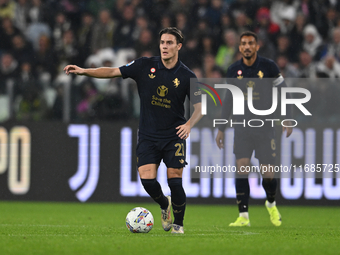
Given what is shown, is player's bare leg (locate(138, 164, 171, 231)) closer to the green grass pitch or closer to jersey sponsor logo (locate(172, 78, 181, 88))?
the green grass pitch

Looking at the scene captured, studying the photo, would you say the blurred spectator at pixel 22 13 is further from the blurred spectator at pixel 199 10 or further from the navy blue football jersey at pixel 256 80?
the navy blue football jersey at pixel 256 80

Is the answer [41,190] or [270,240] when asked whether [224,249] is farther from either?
[41,190]

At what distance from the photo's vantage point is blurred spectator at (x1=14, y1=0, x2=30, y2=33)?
46.0 ft

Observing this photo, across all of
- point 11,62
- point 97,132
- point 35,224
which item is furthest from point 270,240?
point 11,62

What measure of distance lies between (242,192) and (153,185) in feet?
6.32

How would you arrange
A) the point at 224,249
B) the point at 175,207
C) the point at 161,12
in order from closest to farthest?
1. the point at 224,249
2. the point at 175,207
3. the point at 161,12

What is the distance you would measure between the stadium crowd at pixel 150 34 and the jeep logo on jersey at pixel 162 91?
4948 mm

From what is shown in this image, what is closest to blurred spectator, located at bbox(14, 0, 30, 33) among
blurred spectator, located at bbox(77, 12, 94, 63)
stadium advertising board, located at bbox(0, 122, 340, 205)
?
blurred spectator, located at bbox(77, 12, 94, 63)

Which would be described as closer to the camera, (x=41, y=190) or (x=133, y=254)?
(x=133, y=254)

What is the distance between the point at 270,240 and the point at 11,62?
28.4 ft

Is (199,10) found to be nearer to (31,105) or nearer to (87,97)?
(87,97)

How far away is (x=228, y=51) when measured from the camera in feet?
41.7

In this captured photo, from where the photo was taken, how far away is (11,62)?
1293 centimetres

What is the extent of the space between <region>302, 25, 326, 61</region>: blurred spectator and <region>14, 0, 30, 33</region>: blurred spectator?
6.33 metres
